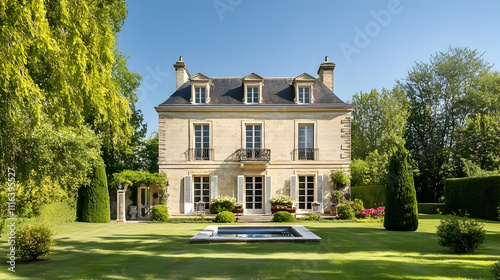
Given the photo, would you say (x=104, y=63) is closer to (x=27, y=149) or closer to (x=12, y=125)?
(x=12, y=125)

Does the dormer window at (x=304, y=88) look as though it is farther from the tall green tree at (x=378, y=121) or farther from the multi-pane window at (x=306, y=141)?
the tall green tree at (x=378, y=121)

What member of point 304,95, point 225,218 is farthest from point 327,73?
point 225,218

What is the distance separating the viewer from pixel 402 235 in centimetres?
1174

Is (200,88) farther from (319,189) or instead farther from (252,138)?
(319,189)

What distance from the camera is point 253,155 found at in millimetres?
21047

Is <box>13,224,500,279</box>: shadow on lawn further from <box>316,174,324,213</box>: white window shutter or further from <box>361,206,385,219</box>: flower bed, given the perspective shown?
<box>316,174,324,213</box>: white window shutter

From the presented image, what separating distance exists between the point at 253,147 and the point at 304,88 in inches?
177

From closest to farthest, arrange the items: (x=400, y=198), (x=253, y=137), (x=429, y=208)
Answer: (x=400, y=198) < (x=253, y=137) < (x=429, y=208)

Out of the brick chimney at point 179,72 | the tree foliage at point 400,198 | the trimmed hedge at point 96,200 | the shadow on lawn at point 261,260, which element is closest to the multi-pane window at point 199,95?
the brick chimney at point 179,72

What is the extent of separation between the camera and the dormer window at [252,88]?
21.7 m

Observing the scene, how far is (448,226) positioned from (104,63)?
26.4 feet

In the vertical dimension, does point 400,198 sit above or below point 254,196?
above

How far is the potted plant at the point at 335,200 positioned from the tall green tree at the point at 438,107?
1290 cm

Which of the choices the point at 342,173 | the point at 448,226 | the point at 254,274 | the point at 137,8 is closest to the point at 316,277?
the point at 254,274
